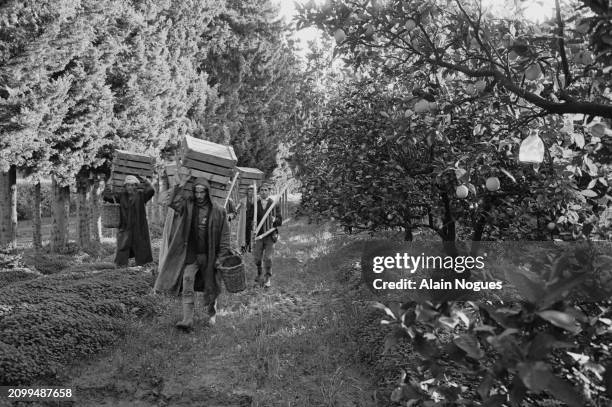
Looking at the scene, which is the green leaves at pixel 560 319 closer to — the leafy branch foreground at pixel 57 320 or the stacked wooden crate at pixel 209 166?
the leafy branch foreground at pixel 57 320

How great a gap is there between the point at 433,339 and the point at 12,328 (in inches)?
215

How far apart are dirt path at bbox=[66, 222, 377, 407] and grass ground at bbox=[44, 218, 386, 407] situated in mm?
10

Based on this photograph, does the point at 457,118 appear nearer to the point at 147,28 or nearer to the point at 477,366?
the point at 477,366

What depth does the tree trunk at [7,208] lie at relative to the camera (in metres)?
11.2

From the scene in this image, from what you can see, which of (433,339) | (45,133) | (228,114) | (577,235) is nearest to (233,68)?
(228,114)

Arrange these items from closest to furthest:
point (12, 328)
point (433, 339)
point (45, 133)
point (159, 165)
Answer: point (433, 339), point (12, 328), point (45, 133), point (159, 165)

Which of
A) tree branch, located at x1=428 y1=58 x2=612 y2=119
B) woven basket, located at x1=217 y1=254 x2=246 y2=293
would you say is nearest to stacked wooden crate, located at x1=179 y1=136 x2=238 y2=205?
woven basket, located at x1=217 y1=254 x2=246 y2=293

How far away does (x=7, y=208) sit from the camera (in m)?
11.3

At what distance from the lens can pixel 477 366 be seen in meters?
1.35

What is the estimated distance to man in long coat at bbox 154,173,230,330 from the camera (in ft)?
21.6

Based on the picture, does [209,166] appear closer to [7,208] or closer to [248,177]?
[248,177]

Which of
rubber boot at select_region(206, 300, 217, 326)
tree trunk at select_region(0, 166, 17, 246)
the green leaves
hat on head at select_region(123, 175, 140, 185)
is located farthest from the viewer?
tree trunk at select_region(0, 166, 17, 246)

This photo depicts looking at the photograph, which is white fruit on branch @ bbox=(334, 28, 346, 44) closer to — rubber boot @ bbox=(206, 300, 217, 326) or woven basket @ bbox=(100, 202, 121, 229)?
rubber boot @ bbox=(206, 300, 217, 326)

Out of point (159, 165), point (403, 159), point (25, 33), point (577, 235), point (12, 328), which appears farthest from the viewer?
point (159, 165)
